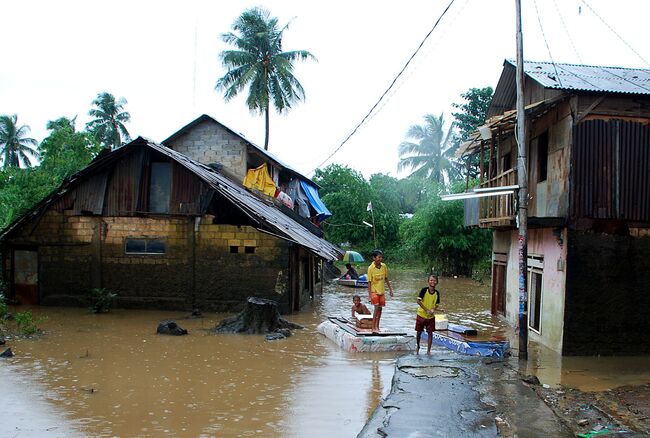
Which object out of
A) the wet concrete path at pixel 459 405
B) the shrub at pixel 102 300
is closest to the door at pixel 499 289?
the wet concrete path at pixel 459 405

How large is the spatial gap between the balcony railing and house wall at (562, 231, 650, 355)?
2.02m

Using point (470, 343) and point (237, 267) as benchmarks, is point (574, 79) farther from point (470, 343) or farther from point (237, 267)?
point (237, 267)

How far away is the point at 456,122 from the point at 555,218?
3225 centimetres

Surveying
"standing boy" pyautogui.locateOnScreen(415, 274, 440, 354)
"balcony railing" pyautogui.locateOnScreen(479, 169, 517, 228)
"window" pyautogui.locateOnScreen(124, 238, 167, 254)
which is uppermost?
"balcony railing" pyautogui.locateOnScreen(479, 169, 517, 228)

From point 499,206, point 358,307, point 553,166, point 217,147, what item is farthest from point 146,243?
point 553,166

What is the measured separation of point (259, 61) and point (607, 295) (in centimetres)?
2579

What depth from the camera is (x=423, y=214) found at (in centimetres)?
3275

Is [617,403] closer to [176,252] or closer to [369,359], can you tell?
[369,359]

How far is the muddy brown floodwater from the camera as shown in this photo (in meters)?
7.07

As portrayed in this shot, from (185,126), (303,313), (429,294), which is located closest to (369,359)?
(429,294)

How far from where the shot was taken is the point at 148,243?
58.4 ft

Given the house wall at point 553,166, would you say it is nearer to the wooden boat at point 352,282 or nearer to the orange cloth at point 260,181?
the orange cloth at point 260,181

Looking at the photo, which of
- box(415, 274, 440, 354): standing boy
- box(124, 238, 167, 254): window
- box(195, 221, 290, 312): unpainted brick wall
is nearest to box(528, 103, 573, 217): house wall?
box(415, 274, 440, 354): standing boy

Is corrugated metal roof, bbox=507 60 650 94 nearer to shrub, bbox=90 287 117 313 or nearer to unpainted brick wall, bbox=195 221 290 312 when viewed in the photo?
unpainted brick wall, bbox=195 221 290 312
